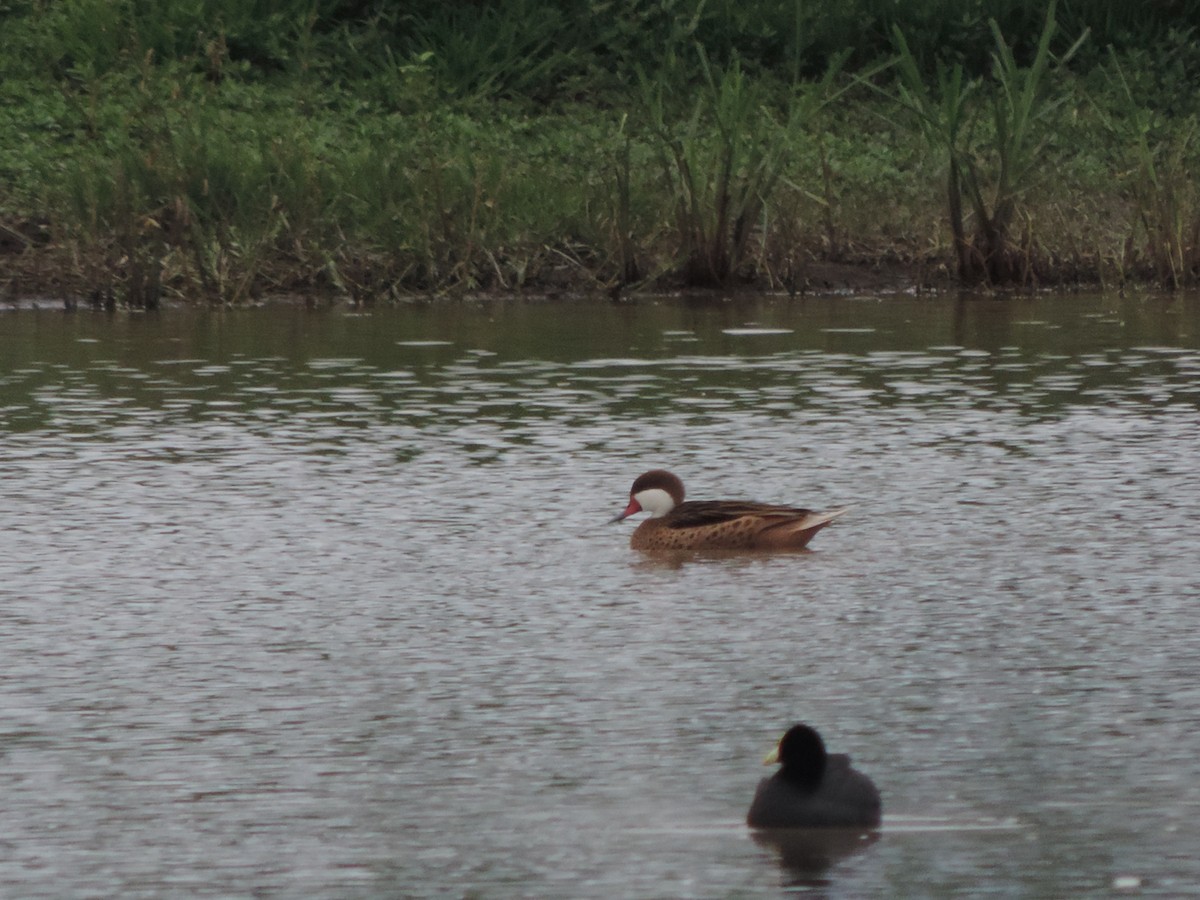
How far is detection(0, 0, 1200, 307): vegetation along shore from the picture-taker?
16.7 meters

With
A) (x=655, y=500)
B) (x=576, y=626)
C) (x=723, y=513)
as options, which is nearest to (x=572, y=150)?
(x=655, y=500)

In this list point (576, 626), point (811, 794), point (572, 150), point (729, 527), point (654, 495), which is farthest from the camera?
point (572, 150)

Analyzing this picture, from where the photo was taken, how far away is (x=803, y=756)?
205 inches

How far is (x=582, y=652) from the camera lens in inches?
268

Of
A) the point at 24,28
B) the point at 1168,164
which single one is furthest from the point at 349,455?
the point at 24,28

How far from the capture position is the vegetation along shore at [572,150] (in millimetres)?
16688

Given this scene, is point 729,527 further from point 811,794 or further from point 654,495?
point 811,794

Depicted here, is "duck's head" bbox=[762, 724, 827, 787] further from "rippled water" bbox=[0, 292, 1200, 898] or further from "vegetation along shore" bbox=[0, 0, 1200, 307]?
"vegetation along shore" bbox=[0, 0, 1200, 307]

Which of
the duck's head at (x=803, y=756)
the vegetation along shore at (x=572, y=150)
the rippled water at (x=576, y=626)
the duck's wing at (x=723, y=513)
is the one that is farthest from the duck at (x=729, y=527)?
the vegetation along shore at (x=572, y=150)

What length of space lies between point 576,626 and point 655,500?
1630 mm

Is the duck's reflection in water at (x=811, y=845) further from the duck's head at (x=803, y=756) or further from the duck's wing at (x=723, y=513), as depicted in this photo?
the duck's wing at (x=723, y=513)

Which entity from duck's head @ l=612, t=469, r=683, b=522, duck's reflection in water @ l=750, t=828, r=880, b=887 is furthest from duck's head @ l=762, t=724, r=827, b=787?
duck's head @ l=612, t=469, r=683, b=522

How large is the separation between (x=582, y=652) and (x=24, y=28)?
16.7 meters

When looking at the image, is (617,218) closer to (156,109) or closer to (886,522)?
(156,109)
